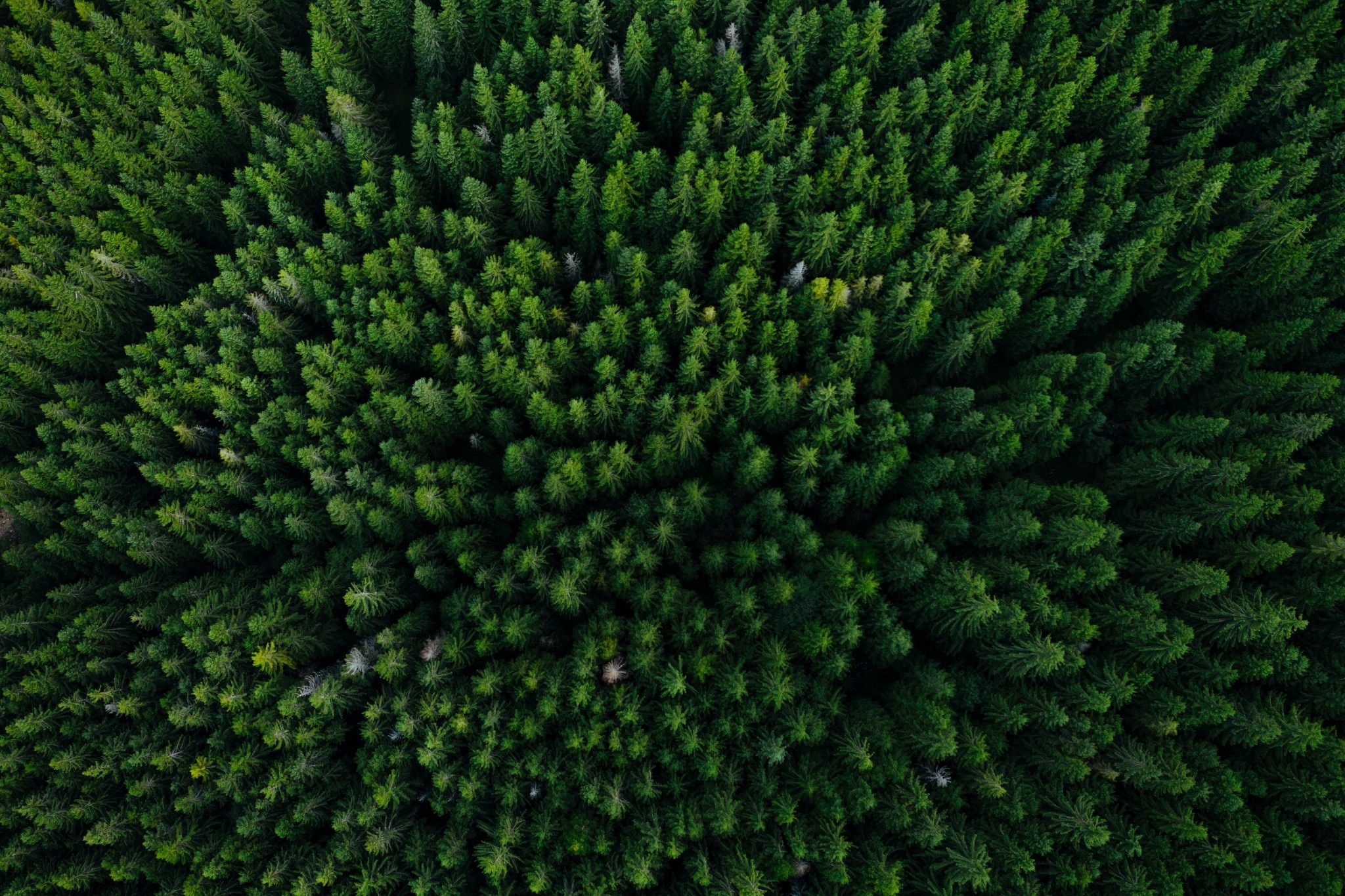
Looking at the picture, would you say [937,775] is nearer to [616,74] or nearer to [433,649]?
[433,649]

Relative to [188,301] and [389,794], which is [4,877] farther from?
[188,301]

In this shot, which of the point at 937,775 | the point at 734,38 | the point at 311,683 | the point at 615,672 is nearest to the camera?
the point at 937,775

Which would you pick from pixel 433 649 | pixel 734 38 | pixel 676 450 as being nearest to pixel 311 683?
pixel 433 649

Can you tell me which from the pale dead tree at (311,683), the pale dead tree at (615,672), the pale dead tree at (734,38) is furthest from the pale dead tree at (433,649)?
the pale dead tree at (734,38)

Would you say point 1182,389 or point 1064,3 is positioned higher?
point 1064,3

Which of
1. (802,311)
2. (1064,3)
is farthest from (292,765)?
(1064,3)

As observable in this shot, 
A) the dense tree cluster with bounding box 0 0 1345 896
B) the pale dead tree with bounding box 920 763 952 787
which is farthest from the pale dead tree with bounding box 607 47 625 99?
the pale dead tree with bounding box 920 763 952 787
